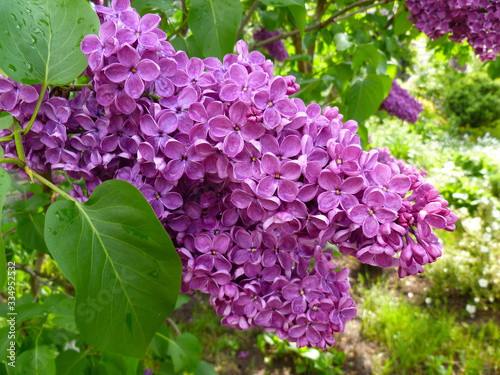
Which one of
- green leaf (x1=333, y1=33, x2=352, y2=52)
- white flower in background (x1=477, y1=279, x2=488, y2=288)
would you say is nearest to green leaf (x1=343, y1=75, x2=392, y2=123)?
green leaf (x1=333, y1=33, x2=352, y2=52)

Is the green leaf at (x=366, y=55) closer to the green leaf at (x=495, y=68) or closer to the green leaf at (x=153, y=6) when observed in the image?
the green leaf at (x=153, y=6)

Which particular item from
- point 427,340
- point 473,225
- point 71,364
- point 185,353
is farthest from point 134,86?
point 473,225

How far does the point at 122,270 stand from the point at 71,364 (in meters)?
0.69

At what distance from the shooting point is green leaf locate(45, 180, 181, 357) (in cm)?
48

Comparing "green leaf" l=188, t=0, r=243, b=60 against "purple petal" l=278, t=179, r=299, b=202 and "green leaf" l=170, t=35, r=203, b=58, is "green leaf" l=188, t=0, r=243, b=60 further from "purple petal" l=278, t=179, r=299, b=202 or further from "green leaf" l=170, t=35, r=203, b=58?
"purple petal" l=278, t=179, r=299, b=202

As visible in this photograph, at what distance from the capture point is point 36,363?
0.82 m

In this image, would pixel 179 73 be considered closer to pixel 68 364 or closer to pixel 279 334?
pixel 279 334

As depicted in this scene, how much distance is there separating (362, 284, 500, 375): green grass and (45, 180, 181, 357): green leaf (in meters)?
2.62

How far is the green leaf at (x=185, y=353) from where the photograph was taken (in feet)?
3.95

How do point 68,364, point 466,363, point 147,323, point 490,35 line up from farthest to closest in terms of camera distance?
point 466,363 < point 490,35 < point 68,364 < point 147,323

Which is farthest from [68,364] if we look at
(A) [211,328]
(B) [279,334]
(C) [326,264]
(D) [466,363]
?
(D) [466,363]

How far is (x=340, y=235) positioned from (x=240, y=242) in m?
0.16

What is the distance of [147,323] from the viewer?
488mm

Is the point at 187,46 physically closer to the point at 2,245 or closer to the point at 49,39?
the point at 49,39
